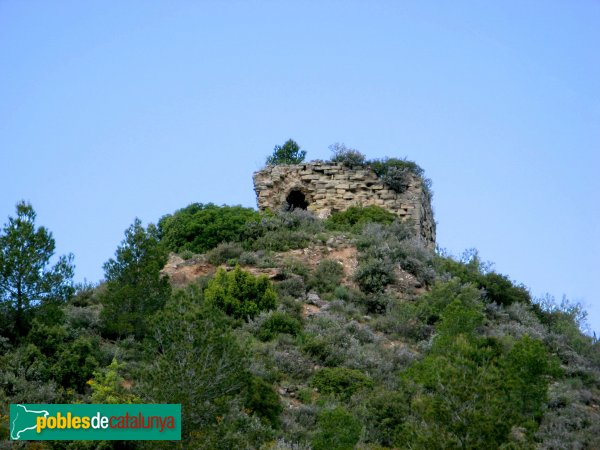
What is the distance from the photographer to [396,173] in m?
35.2

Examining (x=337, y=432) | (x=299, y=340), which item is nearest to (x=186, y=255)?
(x=299, y=340)

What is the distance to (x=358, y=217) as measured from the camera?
1319 inches

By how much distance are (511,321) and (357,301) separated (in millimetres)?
4463

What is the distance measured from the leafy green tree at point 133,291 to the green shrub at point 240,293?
6.12 ft

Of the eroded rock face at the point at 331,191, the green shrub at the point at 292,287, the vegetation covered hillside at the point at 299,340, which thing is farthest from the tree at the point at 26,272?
the eroded rock face at the point at 331,191

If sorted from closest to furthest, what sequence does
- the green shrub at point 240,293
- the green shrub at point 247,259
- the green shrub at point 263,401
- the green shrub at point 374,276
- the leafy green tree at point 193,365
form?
the leafy green tree at point 193,365, the green shrub at point 263,401, the green shrub at point 240,293, the green shrub at point 374,276, the green shrub at point 247,259

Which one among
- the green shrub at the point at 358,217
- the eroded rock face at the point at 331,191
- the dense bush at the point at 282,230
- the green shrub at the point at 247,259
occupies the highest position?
the eroded rock face at the point at 331,191

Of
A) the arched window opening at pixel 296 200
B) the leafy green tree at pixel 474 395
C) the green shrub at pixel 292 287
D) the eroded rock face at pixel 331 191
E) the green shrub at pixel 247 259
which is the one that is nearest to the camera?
the leafy green tree at pixel 474 395

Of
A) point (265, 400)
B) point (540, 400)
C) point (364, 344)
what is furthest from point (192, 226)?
point (540, 400)

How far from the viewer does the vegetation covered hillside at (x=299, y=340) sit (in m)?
15.3

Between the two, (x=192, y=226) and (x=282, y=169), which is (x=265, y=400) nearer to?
(x=192, y=226)

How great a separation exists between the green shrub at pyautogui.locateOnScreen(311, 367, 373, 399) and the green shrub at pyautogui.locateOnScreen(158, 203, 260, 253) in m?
10.1

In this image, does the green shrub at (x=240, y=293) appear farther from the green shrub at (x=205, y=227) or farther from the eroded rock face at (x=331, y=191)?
the eroded rock face at (x=331, y=191)

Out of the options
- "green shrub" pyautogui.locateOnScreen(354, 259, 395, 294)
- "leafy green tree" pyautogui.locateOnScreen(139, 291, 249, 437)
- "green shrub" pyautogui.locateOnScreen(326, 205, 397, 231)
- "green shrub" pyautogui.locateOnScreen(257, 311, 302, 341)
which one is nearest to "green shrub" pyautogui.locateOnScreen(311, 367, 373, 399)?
"green shrub" pyautogui.locateOnScreen(257, 311, 302, 341)
